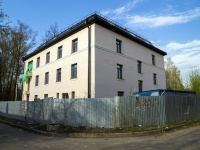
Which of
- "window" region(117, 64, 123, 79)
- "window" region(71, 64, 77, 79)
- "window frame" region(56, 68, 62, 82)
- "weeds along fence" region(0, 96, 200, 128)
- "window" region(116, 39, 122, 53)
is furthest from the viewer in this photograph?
"window frame" region(56, 68, 62, 82)

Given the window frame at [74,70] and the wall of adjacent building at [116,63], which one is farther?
the window frame at [74,70]

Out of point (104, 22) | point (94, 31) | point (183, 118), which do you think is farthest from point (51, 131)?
point (104, 22)

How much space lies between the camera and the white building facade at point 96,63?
18.6 m

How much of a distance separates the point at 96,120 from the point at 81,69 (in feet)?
25.7

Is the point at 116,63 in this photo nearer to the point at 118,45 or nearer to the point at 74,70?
the point at 118,45

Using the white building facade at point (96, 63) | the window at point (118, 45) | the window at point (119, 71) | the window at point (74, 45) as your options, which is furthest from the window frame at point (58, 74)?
the window at point (118, 45)

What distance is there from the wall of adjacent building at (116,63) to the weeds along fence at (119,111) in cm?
448

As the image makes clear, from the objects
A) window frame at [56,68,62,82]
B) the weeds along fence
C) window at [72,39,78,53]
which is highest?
window at [72,39,78,53]


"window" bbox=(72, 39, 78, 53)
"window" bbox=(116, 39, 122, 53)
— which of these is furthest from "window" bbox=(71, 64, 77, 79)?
"window" bbox=(116, 39, 122, 53)

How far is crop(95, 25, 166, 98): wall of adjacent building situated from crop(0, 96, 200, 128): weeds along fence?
4.48 m

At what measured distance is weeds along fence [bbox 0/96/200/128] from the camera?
11.8 meters

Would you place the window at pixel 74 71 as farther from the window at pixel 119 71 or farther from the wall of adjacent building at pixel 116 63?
the window at pixel 119 71

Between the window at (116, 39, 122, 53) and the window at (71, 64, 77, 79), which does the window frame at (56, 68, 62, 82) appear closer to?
the window at (71, 64, 77, 79)

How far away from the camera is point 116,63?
67.1ft
